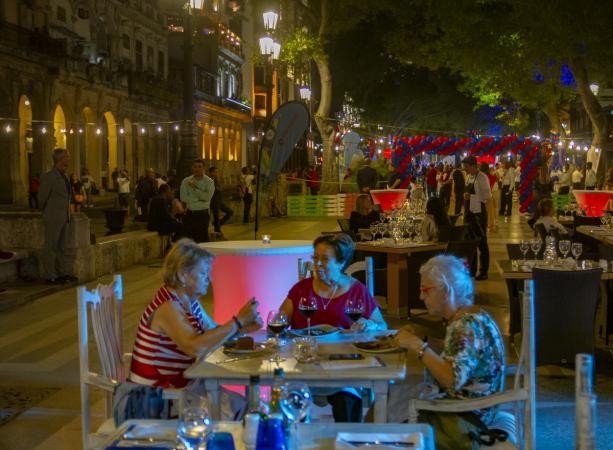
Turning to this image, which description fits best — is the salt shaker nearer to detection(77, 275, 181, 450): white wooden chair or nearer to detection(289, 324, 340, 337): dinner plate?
detection(77, 275, 181, 450): white wooden chair

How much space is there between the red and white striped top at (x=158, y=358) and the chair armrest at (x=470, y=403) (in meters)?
1.29

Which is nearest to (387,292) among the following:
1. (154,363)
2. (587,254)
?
(587,254)

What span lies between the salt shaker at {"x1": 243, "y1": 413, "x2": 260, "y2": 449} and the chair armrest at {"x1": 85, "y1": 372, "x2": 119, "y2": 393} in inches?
57.0

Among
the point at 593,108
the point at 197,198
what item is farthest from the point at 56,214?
the point at 593,108

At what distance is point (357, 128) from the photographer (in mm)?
58875

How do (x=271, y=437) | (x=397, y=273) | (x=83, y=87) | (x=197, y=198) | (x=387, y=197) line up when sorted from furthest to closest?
(x=83, y=87) → (x=387, y=197) → (x=197, y=198) → (x=397, y=273) → (x=271, y=437)

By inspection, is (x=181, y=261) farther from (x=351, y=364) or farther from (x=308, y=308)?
(x=351, y=364)

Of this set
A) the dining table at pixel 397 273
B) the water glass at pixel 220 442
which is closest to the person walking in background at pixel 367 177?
the dining table at pixel 397 273

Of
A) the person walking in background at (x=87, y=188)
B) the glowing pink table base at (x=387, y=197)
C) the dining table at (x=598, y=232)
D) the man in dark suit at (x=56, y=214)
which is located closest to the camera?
the dining table at (x=598, y=232)

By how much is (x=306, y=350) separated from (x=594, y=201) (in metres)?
13.3

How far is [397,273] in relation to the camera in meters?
10.2

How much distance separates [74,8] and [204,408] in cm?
3519

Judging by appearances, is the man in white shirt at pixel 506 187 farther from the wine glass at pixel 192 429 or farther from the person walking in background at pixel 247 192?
the wine glass at pixel 192 429

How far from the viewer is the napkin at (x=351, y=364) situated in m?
4.03
